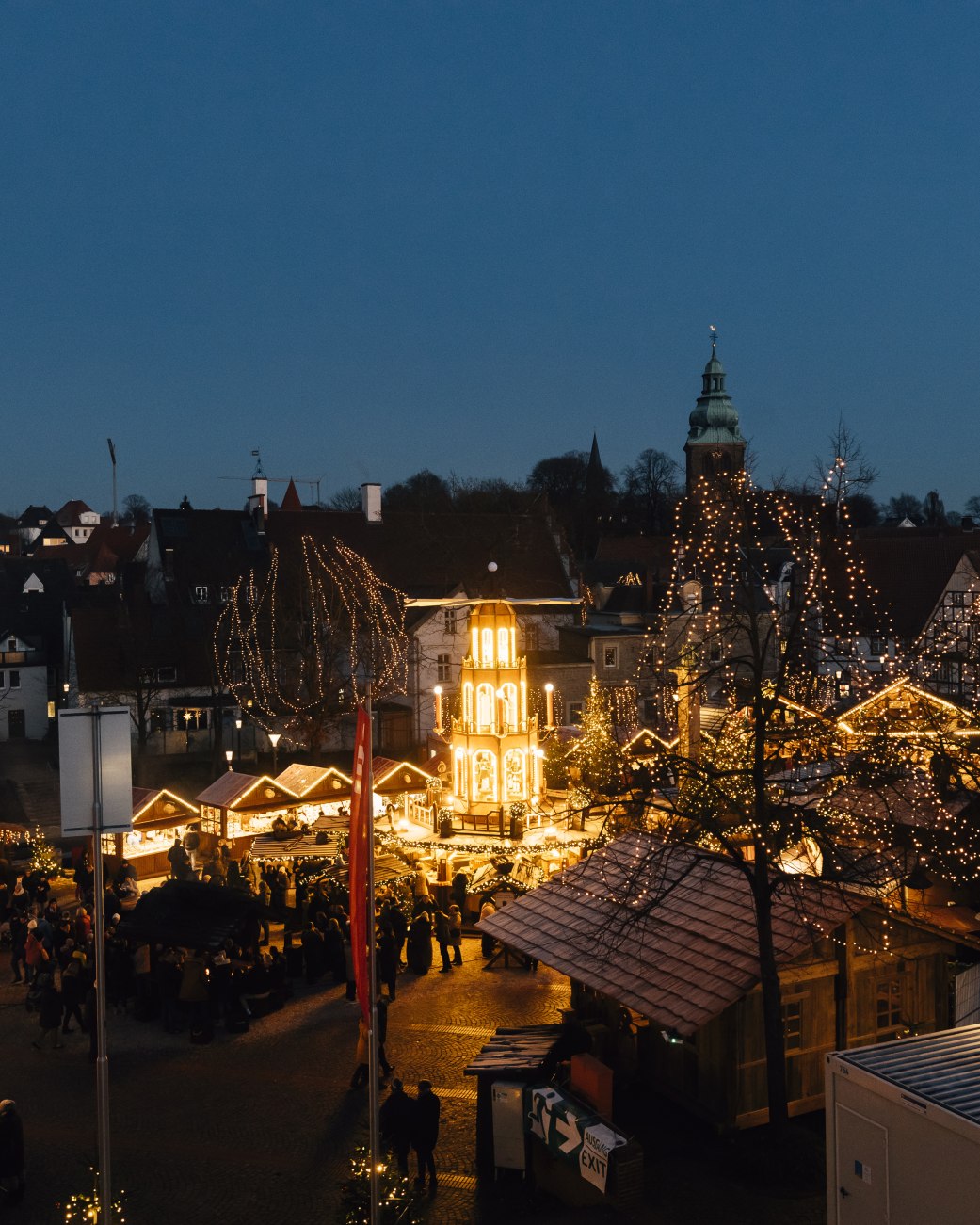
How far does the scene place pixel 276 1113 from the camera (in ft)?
45.9

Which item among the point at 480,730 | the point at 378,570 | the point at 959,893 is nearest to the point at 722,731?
the point at 959,893

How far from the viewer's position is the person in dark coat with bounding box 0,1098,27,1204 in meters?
11.6

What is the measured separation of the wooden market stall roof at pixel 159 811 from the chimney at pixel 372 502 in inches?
1100

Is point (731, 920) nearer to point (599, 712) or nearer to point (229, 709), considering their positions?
point (599, 712)

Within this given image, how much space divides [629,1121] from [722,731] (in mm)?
9693

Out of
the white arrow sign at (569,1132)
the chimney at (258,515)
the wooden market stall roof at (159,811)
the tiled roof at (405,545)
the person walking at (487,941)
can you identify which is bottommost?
the person walking at (487,941)

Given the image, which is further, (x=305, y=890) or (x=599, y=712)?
(x=599, y=712)

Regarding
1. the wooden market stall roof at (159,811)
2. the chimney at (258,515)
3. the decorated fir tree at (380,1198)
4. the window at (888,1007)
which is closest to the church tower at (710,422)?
the chimney at (258,515)

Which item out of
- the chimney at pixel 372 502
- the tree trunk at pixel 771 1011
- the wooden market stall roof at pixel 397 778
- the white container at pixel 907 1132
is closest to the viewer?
the white container at pixel 907 1132

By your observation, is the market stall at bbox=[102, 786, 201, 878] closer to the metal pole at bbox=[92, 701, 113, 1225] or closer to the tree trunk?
the tree trunk

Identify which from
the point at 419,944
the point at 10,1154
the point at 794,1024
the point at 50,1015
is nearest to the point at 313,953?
the point at 419,944

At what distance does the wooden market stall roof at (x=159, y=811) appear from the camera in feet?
84.7

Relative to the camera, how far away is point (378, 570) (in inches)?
1959

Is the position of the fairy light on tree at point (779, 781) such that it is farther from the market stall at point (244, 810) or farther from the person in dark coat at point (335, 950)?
the market stall at point (244, 810)
